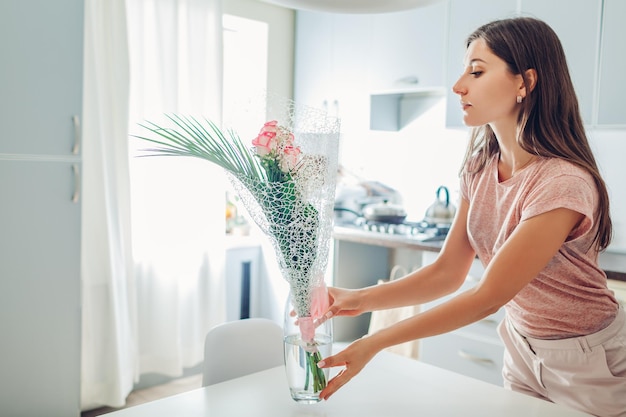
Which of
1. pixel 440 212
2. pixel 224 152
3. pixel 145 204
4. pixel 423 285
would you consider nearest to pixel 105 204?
pixel 145 204

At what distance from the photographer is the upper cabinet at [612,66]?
105 inches

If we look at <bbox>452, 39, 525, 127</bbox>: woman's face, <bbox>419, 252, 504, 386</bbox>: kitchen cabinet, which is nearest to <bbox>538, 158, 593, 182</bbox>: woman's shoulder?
<bbox>452, 39, 525, 127</bbox>: woman's face

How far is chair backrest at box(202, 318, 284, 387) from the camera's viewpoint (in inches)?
65.2

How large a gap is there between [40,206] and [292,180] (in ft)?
5.57

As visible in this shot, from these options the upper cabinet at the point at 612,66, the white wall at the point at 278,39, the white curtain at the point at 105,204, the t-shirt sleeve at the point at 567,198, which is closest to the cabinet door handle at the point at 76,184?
the white curtain at the point at 105,204

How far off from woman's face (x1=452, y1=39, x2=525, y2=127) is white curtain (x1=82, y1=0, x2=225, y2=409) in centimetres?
200

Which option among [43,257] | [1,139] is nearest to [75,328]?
[43,257]

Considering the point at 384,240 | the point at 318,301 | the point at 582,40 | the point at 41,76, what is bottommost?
the point at 384,240

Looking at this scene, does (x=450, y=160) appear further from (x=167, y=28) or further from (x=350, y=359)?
(x=350, y=359)

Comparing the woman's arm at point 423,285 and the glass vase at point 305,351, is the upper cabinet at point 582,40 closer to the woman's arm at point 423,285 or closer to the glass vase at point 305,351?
the woman's arm at point 423,285

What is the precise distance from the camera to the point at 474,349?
2777mm

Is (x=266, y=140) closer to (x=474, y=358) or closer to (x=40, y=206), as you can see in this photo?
(x=40, y=206)

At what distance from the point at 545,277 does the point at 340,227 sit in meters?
2.09

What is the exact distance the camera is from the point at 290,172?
1.14 metres
